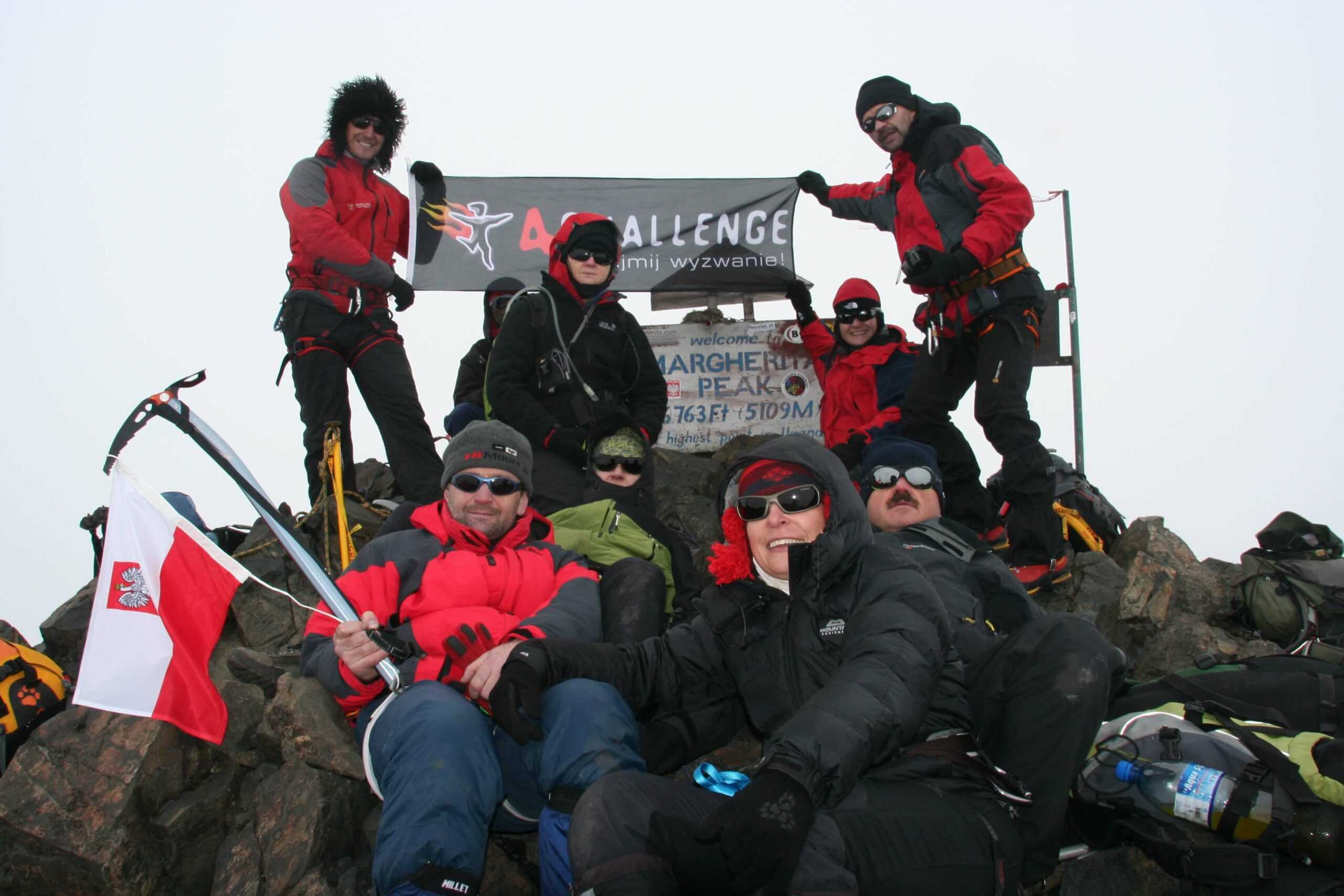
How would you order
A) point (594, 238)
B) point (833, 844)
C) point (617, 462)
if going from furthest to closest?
point (594, 238) < point (617, 462) < point (833, 844)

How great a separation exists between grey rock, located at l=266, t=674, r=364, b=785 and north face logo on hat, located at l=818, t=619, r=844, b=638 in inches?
89.6

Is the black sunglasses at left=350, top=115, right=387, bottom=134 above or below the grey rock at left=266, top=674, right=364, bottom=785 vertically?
above

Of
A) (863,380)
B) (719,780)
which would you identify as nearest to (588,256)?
(863,380)

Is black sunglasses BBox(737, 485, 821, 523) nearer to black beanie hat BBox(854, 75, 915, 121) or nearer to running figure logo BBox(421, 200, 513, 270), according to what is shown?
black beanie hat BBox(854, 75, 915, 121)

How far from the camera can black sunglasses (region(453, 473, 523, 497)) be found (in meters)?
4.52

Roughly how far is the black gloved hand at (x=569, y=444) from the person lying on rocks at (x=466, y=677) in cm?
145

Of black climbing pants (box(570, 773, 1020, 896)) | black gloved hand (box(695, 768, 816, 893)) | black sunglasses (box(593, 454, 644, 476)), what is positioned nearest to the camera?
black gloved hand (box(695, 768, 816, 893))

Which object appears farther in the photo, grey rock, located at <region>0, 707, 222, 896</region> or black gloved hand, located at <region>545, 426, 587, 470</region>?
black gloved hand, located at <region>545, 426, 587, 470</region>

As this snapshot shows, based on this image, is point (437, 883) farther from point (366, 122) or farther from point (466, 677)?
point (366, 122)

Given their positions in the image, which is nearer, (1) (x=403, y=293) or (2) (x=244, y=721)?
(2) (x=244, y=721)

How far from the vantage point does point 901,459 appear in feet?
17.7

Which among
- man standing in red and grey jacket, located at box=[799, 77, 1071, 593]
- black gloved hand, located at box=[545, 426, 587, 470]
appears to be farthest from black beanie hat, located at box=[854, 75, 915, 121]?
black gloved hand, located at box=[545, 426, 587, 470]

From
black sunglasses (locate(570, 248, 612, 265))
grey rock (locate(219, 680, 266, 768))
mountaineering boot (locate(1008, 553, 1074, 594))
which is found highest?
black sunglasses (locate(570, 248, 612, 265))

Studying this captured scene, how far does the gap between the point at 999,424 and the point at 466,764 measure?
433 centimetres
